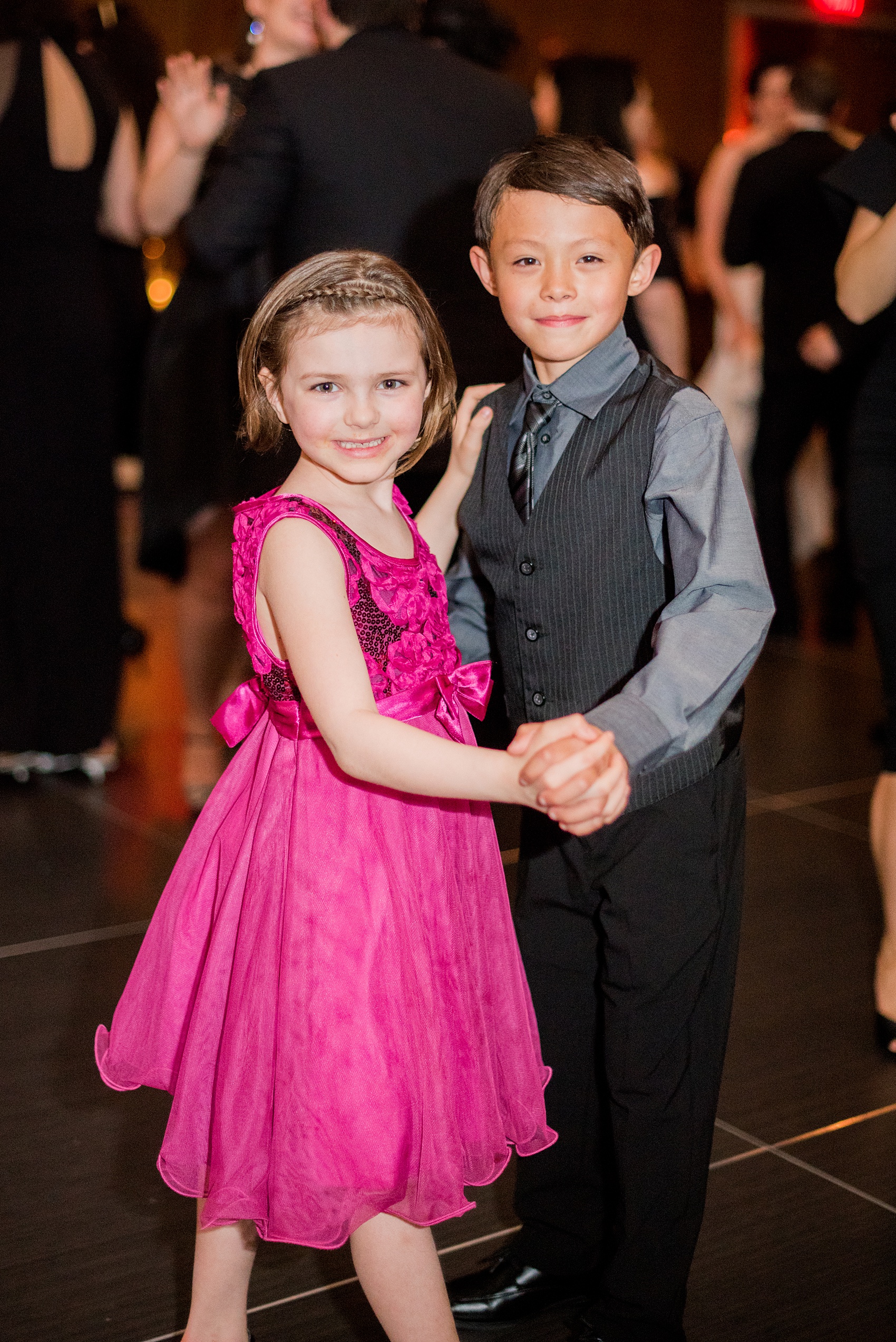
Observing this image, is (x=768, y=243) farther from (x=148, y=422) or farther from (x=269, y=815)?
(x=269, y=815)

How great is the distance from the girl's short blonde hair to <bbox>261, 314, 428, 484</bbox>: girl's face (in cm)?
1

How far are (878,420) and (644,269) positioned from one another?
0.82 m

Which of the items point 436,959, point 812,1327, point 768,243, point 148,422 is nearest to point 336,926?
point 436,959

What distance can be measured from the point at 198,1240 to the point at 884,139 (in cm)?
175

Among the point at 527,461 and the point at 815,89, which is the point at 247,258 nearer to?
the point at 527,461

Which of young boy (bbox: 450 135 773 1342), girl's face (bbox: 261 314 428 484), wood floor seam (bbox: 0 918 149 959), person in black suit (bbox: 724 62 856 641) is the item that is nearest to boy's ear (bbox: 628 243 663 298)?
young boy (bbox: 450 135 773 1342)

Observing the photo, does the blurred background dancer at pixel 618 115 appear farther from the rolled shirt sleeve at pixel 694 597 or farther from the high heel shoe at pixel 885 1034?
the rolled shirt sleeve at pixel 694 597

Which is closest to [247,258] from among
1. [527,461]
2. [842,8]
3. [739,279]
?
[527,461]

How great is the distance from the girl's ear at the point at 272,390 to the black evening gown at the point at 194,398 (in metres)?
1.34

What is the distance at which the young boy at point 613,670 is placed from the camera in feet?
4.55

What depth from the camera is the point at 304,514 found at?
1.33 meters

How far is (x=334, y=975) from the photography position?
1316 millimetres

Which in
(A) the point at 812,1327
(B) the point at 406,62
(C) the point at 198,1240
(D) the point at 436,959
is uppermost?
(B) the point at 406,62

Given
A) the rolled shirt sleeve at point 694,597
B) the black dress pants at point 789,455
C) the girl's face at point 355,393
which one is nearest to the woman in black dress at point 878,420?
the rolled shirt sleeve at point 694,597
